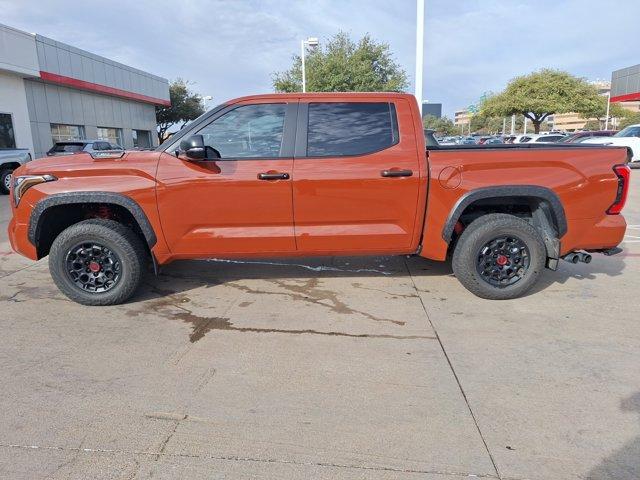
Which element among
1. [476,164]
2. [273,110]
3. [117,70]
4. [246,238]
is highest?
[117,70]

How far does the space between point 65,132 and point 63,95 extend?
75.4 inches

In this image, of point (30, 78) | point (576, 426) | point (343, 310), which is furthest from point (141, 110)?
point (576, 426)

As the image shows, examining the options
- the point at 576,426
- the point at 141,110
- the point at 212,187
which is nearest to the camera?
the point at 576,426

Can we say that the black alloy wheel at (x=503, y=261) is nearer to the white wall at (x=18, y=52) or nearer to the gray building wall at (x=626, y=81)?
the white wall at (x=18, y=52)

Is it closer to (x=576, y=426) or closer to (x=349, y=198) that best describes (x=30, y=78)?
(x=349, y=198)

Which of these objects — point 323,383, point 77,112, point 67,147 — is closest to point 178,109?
point 77,112

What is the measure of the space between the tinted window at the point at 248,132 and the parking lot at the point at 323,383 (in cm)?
150

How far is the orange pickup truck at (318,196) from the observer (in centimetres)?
408

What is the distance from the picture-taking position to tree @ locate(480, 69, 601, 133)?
34.5 metres

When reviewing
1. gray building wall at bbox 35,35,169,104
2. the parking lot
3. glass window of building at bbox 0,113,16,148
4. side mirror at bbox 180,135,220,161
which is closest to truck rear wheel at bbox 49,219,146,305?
the parking lot

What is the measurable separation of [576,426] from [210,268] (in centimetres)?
432

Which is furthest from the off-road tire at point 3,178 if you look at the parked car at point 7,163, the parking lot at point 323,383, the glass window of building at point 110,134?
the glass window of building at point 110,134

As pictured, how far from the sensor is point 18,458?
2301 mm

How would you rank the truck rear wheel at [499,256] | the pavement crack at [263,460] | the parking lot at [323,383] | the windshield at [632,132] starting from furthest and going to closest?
the windshield at [632,132] < the truck rear wheel at [499,256] < the parking lot at [323,383] < the pavement crack at [263,460]
